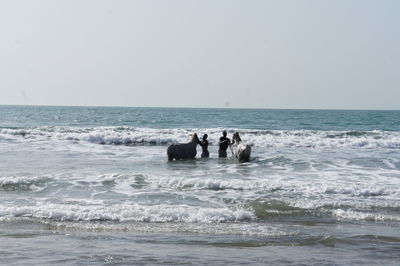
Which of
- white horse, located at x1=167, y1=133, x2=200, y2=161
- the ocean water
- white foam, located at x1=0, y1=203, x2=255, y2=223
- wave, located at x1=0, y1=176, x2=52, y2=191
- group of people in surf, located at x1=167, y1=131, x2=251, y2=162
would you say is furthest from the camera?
white horse, located at x1=167, y1=133, x2=200, y2=161

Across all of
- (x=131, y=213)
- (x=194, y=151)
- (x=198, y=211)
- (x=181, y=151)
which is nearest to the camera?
(x=131, y=213)

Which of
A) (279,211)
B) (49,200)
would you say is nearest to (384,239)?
(279,211)

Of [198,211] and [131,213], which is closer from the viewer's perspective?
[131,213]

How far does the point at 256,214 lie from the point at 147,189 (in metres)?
3.83

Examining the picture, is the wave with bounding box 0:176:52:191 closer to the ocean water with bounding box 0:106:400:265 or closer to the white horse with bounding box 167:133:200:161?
the ocean water with bounding box 0:106:400:265

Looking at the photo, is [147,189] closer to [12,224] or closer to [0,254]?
[12,224]

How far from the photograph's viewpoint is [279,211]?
36.2 ft

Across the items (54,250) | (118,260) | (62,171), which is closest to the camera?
(118,260)

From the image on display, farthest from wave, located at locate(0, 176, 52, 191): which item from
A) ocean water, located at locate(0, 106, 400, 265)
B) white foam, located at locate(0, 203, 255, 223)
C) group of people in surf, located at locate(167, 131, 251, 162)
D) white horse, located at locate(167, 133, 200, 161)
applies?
group of people in surf, located at locate(167, 131, 251, 162)

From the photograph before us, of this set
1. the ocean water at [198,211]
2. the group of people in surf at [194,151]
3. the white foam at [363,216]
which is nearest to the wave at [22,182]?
the ocean water at [198,211]

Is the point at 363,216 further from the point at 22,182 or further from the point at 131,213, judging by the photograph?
the point at 22,182

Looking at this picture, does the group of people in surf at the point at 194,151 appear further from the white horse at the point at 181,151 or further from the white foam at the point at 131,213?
the white foam at the point at 131,213

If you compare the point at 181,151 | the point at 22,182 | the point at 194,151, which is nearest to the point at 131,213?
the point at 22,182

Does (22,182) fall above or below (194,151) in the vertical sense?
below
